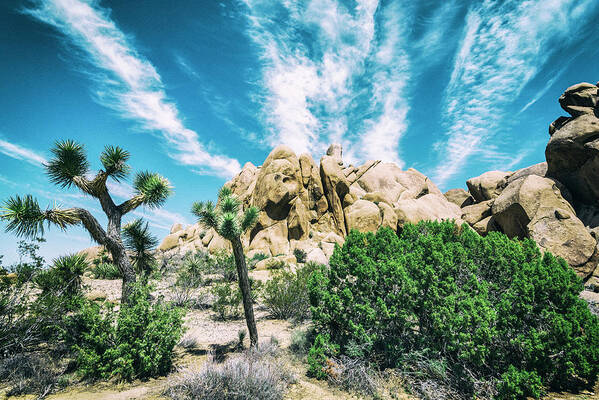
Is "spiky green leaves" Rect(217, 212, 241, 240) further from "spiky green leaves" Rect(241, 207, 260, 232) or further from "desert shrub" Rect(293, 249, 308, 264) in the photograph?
"desert shrub" Rect(293, 249, 308, 264)

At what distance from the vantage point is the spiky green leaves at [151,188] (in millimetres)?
8430

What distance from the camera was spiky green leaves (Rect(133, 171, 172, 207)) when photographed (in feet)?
27.7

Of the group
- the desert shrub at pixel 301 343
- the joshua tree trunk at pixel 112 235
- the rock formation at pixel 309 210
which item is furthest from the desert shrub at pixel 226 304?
the rock formation at pixel 309 210

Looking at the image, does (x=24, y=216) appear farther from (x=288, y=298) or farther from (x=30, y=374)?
(x=288, y=298)

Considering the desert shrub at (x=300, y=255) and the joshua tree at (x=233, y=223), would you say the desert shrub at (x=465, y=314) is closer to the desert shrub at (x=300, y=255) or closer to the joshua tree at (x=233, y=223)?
the joshua tree at (x=233, y=223)

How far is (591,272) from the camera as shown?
14141 mm

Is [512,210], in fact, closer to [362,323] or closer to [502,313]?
[502,313]

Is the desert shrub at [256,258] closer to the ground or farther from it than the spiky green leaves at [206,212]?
farther from it

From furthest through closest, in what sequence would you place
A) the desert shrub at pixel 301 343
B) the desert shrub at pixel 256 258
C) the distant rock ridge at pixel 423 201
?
the desert shrub at pixel 256 258 < the distant rock ridge at pixel 423 201 < the desert shrub at pixel 301 343

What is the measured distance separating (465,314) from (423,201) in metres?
30.6

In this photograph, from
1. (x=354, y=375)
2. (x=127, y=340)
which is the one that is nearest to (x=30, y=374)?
(x=127, y=340)

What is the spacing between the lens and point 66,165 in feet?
25.0

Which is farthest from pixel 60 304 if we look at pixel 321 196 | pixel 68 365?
pixel 321 196

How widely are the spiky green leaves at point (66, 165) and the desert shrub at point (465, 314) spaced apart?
25.1 ft
